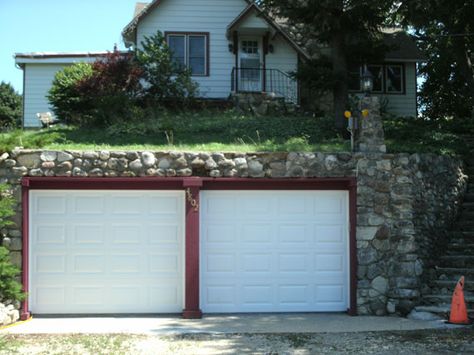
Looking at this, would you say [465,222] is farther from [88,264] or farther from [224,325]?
[88,264]

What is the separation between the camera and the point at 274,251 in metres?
10.5

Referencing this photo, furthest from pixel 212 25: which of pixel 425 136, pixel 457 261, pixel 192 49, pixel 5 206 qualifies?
pixel 5 206

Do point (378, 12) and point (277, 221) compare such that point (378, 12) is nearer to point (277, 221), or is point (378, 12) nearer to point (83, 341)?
point (277, 221)

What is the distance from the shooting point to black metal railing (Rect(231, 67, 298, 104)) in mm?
20422

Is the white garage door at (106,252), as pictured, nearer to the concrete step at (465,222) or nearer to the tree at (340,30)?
the concrete step at (465,222)

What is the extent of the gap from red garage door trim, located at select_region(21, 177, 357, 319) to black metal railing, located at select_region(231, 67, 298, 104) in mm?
10367

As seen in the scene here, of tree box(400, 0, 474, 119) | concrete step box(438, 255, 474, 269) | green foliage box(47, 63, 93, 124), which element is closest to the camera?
concrete step box(438, 255, 474, 269)

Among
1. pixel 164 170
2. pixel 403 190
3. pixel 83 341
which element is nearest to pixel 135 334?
pixel 83 341

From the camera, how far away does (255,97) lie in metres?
19.0

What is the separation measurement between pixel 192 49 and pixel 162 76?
132 inches

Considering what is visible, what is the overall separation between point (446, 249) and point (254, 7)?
11170 millimetres

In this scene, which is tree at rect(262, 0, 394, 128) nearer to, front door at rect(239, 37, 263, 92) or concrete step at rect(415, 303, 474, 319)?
front door at rect(239, 37, 263, 92)

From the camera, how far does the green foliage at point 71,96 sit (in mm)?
16883

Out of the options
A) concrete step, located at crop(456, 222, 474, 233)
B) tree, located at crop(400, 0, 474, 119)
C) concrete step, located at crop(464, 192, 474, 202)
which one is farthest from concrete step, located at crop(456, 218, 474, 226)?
tree, located at crop(400, 0, 474, 119)
